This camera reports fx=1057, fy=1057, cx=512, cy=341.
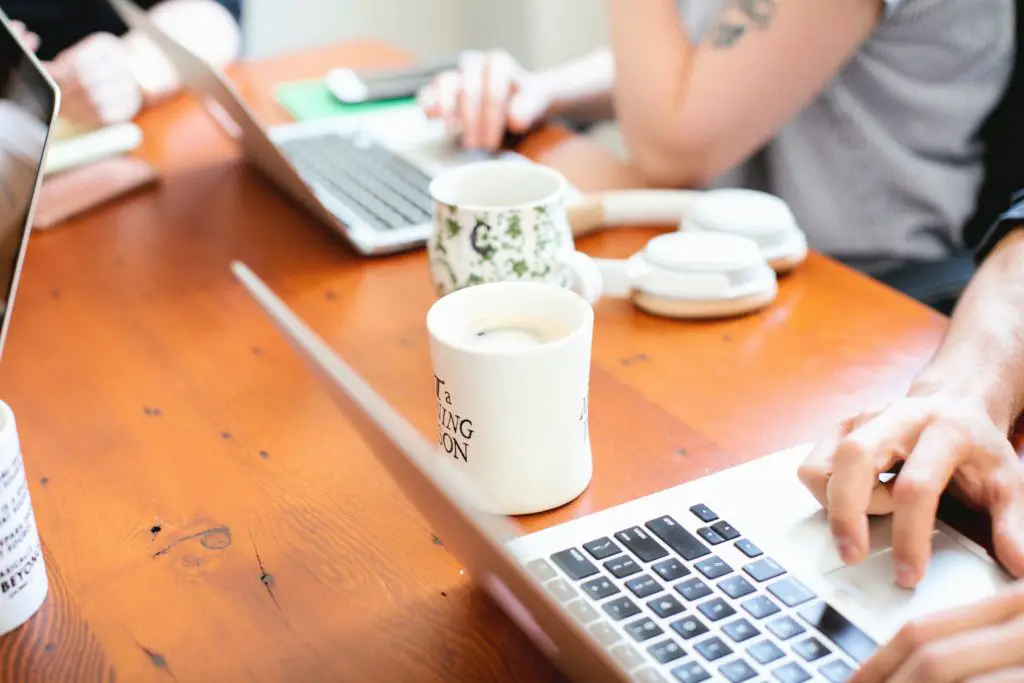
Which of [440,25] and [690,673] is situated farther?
[440,25]

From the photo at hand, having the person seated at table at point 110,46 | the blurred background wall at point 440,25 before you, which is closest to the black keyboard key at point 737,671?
the person seated at table at point 110,46

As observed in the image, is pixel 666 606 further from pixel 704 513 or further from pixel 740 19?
pixel 740 19

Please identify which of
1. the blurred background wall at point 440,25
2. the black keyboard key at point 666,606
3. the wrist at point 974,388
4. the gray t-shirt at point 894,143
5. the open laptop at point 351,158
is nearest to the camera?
the black keyboard key at point 666,606

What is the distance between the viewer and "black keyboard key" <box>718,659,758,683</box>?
46cm

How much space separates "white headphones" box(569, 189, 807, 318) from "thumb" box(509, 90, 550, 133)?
0.34 m

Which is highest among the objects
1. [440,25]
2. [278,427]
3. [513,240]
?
[513,240]

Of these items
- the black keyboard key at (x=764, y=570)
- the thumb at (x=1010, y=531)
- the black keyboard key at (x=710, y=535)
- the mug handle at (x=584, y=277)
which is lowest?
the black keyboard key at (x=710, y=535)

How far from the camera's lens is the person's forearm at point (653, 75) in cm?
105

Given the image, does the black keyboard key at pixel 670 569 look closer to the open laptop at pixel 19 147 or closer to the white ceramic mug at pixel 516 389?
the white ceramic mug at pixel 516 389

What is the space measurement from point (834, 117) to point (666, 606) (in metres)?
0.83

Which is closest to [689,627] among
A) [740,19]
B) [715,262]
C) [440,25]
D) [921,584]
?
[921,584]

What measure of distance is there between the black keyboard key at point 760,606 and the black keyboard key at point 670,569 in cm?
3

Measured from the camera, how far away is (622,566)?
0.54 meters

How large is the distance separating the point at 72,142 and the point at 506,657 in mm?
908
